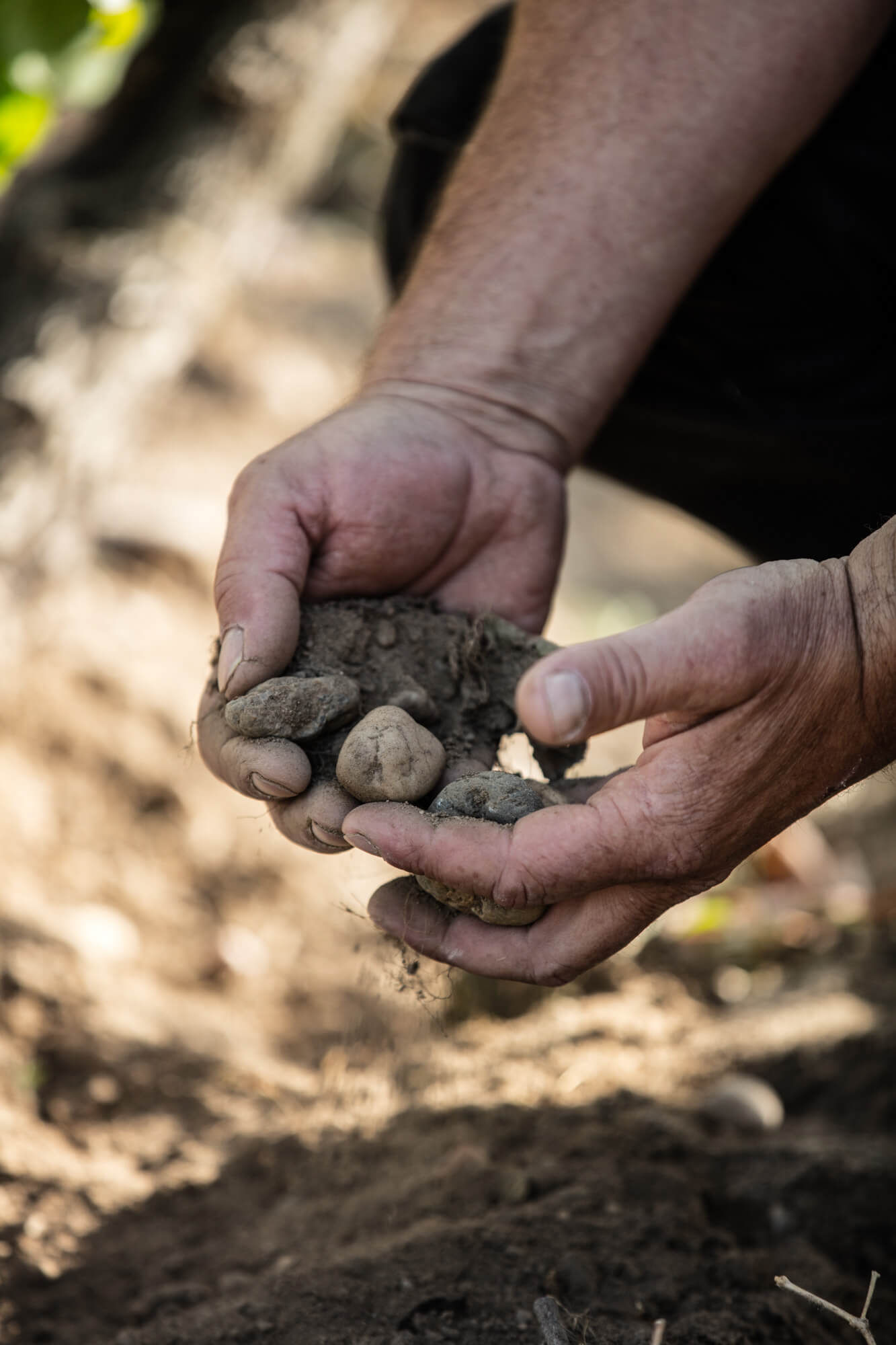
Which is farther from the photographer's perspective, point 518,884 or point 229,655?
point 229,655

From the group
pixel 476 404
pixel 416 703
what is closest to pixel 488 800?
pixel 416 703

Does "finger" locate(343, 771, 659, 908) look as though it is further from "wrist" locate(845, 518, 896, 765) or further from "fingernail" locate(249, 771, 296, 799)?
"wrist" locate(845, 518, 896, 765)

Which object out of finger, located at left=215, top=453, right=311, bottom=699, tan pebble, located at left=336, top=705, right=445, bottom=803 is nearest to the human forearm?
finger, located at left=215, top=453, right=311, bottom=699

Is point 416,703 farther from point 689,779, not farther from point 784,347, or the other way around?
point 784,347

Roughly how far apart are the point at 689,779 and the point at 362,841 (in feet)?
1.51

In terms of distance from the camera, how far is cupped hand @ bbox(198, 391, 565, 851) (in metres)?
1.62

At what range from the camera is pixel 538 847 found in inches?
55.2

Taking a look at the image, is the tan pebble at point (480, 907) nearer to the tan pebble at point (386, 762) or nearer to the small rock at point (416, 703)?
the tan pebble at point (386, 762)

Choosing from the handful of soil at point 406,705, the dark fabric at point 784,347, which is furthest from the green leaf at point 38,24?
the handful of soil at point 406,705

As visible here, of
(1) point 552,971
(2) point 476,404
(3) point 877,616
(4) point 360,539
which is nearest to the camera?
(3) point 877,616

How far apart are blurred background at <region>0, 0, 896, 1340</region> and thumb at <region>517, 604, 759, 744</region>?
26.2 inches

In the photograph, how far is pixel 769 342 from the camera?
2.40 m

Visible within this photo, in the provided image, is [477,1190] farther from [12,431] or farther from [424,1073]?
[12,431]

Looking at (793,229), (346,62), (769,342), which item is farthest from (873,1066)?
(346,62)
